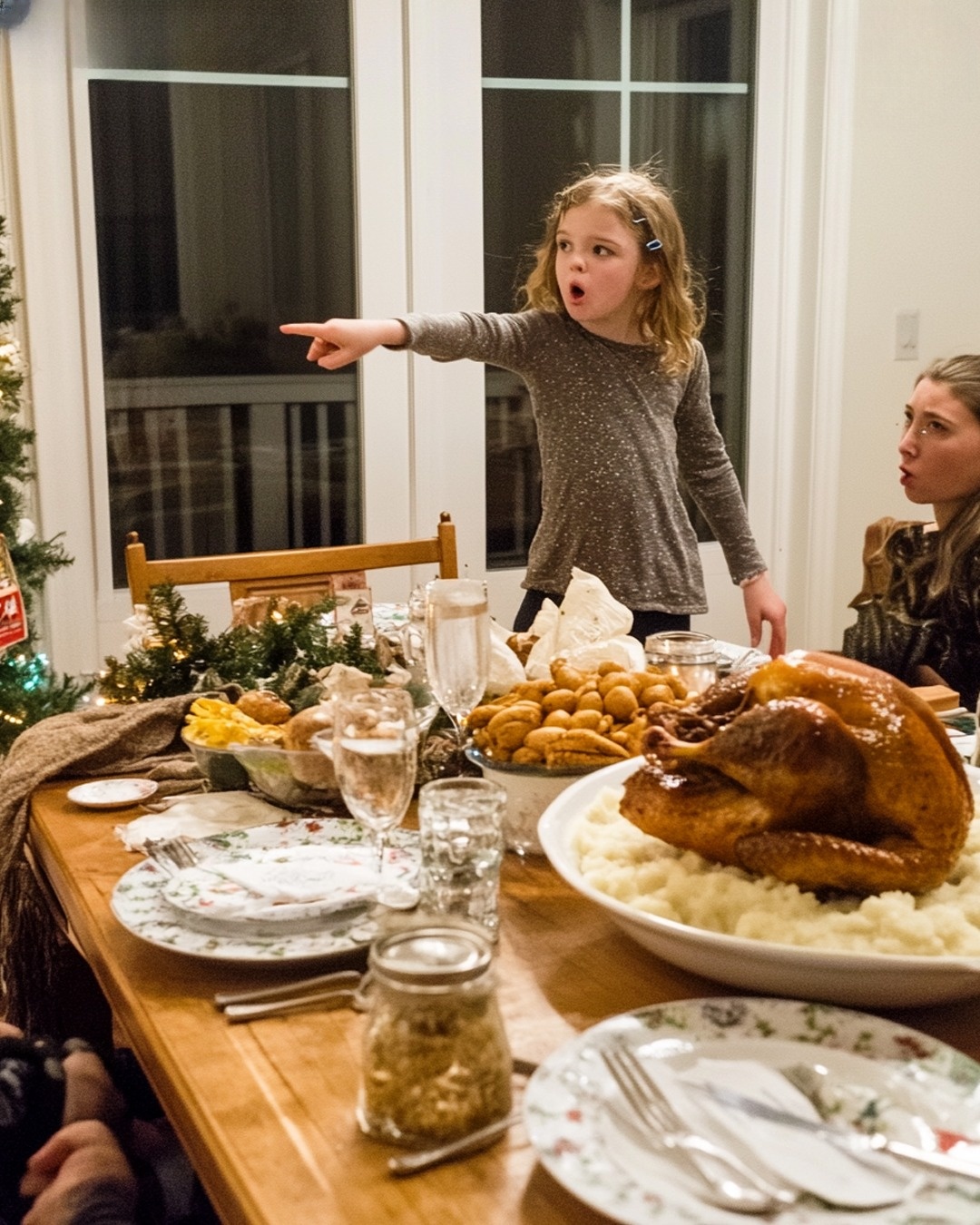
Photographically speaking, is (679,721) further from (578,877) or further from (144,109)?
(144,109)

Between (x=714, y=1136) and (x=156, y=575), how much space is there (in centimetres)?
147

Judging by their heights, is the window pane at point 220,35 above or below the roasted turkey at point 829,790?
above

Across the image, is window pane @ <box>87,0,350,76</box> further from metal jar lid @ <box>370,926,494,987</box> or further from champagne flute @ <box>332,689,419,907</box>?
metal jar lid @ <box>370,926,494,987</box>

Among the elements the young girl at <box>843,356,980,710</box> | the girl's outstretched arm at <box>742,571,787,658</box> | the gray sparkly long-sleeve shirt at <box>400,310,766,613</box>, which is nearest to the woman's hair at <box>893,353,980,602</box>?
the young girl at <box>843,356,980,710</box>

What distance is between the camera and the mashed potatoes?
0.85 metres


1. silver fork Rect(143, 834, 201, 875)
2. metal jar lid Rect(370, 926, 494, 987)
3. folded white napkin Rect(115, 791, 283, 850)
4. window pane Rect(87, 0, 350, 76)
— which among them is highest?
window pane Rect(87, 0, 350, 76)

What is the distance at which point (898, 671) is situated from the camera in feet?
7.02

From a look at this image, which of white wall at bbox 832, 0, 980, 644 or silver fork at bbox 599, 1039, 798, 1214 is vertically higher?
white wall at bbox 832, 0, 980, 644

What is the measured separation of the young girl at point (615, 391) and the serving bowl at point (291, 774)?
48.7 inches

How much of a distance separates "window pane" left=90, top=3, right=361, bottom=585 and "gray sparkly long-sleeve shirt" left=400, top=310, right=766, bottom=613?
803 mm

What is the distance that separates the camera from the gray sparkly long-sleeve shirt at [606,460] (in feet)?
8.34

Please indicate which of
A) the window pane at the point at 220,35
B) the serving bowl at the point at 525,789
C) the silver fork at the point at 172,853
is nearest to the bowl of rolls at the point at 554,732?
the serving bowl at the point at 525,789

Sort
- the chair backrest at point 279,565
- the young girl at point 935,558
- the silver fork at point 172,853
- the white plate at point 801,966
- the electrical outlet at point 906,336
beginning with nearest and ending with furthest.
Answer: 1. the white plate at point 801,966
2. the silver fork at point 172,853
3. the chair backrest at point 279,565
4. the young girl at point 935,558
5. the electrical outlet at point 906,336

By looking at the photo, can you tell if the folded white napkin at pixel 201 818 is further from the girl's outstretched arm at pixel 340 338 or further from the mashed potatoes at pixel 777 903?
the girl's outstretched arm at pixel 340 338
